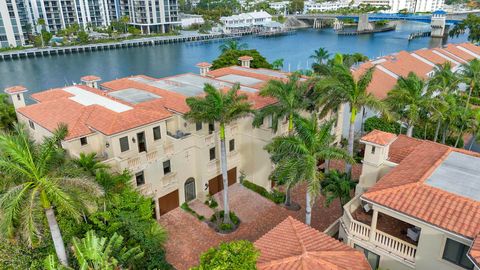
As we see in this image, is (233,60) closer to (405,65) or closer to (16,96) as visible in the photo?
(405,65)

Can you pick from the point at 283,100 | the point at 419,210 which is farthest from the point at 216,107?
the point at 419,210

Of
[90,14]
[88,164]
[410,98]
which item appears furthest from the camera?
[90,14]

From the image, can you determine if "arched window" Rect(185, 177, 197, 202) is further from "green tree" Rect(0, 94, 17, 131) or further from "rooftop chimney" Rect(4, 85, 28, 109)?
"green tree" Rect(0, 94, 17, 131)

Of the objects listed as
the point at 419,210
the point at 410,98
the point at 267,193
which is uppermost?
the point at 410,98

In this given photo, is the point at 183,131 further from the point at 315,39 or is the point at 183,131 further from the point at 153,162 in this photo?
the point at 315,39

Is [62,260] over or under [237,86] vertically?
under

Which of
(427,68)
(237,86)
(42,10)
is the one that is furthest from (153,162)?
(42,10)
